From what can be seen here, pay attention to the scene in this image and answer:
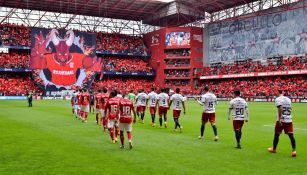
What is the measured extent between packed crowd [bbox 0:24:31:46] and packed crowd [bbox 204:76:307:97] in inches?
1715

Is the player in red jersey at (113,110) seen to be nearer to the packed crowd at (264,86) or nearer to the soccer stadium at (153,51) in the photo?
the soccer stadium at (153,51)

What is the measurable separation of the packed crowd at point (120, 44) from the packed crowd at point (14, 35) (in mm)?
16863

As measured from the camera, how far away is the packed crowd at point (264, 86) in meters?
64.9

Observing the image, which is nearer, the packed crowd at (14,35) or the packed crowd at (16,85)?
the packed crowd at (16,85)

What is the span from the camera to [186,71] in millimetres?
91562

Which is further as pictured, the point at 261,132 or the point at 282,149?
the point at 261,132

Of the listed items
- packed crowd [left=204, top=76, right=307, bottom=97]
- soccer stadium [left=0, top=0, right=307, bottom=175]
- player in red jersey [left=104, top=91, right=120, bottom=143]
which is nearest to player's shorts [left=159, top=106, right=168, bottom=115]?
soccer stadium [left=0, top=0, right=307, bottom=175]

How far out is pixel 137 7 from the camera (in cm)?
8538

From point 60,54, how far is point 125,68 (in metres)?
16.9

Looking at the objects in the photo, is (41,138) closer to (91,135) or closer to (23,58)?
(91,135)

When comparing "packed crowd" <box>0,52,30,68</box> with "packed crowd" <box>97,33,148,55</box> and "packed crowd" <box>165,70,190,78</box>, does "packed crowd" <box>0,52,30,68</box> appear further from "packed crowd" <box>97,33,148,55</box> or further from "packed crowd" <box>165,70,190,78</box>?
"packed crowd" <box>165,70,190,78</box>

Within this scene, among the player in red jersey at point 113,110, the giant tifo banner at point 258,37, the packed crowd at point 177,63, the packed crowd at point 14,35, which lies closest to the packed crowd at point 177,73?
the packed crowd at point 177,63

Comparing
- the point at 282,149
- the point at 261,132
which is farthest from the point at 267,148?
the point at 261,132

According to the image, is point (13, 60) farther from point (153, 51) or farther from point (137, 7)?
point (153, 51)
